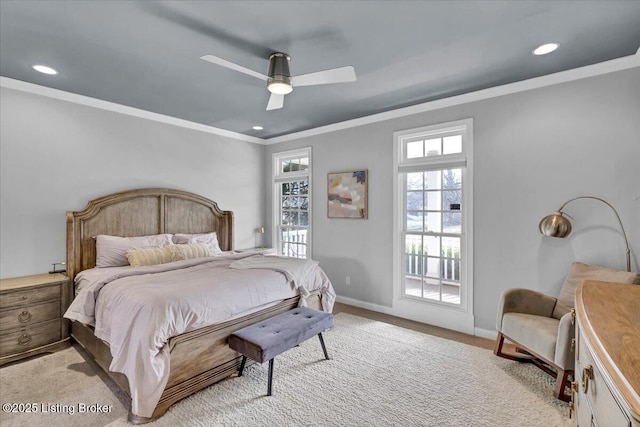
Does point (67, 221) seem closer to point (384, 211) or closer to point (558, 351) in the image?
point (384, 211)

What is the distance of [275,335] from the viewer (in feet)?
7.83

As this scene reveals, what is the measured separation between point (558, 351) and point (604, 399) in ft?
5.47

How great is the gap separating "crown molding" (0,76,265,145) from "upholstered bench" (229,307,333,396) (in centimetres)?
328

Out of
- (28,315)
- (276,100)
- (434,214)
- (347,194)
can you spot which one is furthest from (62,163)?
(434,214)

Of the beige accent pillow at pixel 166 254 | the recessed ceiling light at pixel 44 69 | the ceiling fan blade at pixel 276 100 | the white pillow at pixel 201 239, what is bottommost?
the beige accent pillow at pixel 166 254

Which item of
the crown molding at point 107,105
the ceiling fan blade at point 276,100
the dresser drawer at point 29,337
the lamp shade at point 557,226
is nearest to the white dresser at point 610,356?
the lamp shade at point 557,226

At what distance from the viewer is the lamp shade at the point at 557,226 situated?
273 centimetres

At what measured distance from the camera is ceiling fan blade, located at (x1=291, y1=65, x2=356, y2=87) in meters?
2.27

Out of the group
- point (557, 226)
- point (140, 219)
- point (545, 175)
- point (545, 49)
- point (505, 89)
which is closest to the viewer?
point (545, 49)

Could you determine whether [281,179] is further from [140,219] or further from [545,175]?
[545,175]

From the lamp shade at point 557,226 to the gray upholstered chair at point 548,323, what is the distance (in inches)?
12.4

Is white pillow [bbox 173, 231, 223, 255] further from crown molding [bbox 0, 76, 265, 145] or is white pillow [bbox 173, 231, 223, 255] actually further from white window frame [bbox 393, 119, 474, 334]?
white window frame [bbox 393, 119, 474, 334]

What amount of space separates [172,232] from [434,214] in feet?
12.0

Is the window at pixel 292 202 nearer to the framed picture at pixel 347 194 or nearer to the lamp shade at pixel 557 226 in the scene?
the framed picture at pixel 347 194
